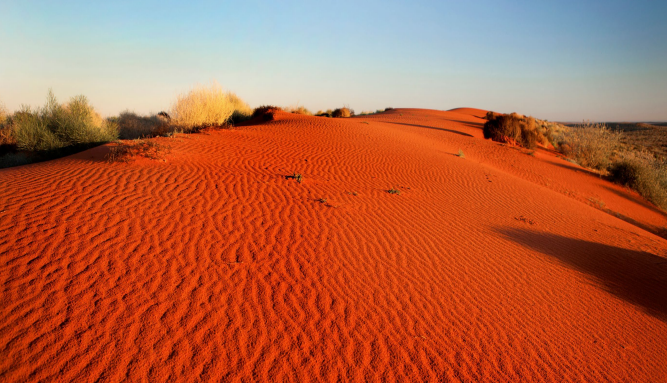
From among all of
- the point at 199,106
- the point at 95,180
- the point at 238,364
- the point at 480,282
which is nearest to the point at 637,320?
the point at 480,282

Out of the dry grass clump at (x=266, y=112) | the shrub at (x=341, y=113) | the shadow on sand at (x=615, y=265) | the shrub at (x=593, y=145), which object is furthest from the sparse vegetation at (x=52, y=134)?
the shrub at (x=593, y=145)

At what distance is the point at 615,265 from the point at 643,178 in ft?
36.9

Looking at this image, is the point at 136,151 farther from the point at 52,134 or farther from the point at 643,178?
the point at 643,178

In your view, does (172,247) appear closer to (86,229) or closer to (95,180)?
(86,229)

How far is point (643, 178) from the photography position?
562 inches

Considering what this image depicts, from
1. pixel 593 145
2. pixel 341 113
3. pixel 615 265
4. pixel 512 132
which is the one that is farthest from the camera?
pixel 341 113

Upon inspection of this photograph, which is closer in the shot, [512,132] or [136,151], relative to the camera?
[136,151]

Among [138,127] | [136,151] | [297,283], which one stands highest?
[138,127]

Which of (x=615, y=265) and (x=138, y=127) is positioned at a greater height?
(x=138, y=127)

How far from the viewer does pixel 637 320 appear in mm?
4805

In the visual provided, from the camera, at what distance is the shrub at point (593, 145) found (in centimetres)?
1780

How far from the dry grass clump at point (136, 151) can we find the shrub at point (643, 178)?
18.3 metres

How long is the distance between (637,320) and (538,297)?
4.45 ft

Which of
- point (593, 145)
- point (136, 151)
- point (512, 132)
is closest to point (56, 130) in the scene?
point (136, 151)
